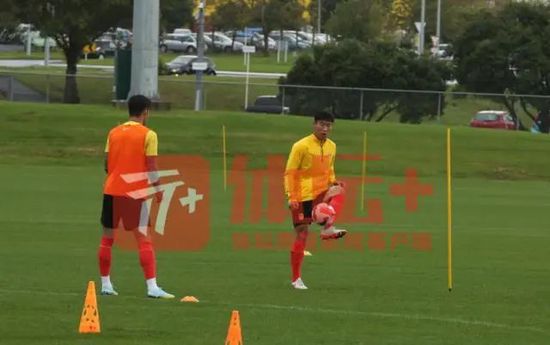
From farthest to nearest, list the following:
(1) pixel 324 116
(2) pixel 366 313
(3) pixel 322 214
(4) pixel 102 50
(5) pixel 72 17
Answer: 1. (4) pixel 102 50
2. (5) pixel 72 17
3. (3) pixel 322 214
4. (1) pixel 324 116
5. (2) pixel 366 313

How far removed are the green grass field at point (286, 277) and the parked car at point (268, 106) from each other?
48.8 ft

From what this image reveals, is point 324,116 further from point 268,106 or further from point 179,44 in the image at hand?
point 179,44

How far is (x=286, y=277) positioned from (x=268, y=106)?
123 feet

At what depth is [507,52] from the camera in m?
57.3

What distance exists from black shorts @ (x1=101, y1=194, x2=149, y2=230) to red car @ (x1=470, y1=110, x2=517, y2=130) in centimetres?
3861

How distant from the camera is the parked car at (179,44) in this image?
9638 cm

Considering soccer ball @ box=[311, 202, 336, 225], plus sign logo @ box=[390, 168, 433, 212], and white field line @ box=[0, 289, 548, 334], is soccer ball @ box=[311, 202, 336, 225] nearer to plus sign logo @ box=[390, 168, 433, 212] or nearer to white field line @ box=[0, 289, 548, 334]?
white field line @ box=[0, 289, 548, 334]

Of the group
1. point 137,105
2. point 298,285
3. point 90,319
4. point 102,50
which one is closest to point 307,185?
point 298,285

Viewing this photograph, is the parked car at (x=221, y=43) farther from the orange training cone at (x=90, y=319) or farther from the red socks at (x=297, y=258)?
the orange training cone at (x=90, y=319)

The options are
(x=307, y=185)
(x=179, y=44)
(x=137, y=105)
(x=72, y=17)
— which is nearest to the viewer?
(x=137, y=105)

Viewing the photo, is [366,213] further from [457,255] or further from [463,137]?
[463,137]

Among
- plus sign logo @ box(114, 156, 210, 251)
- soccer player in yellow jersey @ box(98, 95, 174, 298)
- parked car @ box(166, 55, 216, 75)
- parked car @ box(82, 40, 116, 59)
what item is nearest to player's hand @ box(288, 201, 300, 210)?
plus sign logo @ box(114, 156, 210, 251)

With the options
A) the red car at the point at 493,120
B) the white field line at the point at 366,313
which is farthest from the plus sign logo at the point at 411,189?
the white field line at the point at 366,313

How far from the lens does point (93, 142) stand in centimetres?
4038
